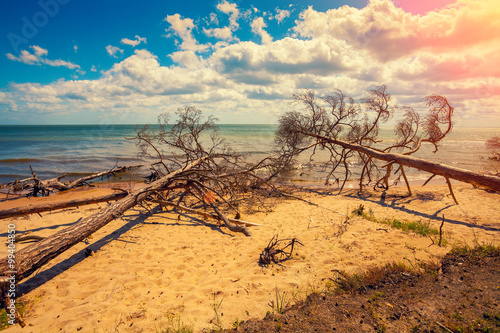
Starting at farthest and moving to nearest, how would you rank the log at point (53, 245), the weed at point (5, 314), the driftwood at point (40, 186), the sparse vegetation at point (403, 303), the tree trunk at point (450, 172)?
1. the driftwood at point (40, 186)
2. the tree trunk at point (450, 172)
3. the log at point (53, 245)
4. the weed at point (5, 314)
5. the sparse vegetation at point (403, 303)

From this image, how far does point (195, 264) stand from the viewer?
464cm

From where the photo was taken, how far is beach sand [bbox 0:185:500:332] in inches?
127

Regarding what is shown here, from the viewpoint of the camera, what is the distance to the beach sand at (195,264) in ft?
10.6

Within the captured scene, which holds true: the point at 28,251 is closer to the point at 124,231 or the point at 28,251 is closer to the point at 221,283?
the point at 124,231

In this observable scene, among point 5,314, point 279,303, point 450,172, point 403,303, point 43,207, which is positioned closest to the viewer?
point 403,303

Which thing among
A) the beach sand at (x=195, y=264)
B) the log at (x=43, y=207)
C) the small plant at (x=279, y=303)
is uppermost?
the log at (x=43, y=207)

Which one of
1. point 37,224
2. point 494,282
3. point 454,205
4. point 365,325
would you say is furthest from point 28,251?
point 454,205

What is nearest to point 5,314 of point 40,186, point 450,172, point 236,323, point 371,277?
point 236,323

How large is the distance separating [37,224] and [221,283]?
6.52 metres

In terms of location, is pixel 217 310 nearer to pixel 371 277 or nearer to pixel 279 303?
pixel 279 303

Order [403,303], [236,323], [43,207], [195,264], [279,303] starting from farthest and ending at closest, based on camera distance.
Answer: [43,207] < [195,264] < [279,303] < [403,303] < [236,323]

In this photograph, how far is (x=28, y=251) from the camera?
146 inches

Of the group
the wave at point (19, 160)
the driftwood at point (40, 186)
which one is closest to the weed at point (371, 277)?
the driftwood at point (40, 186)

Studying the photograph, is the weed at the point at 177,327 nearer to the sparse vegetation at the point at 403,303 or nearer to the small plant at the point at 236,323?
the small plant at the point at 236,323
